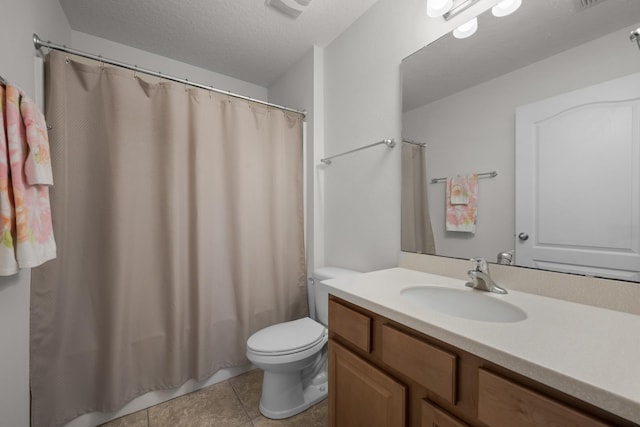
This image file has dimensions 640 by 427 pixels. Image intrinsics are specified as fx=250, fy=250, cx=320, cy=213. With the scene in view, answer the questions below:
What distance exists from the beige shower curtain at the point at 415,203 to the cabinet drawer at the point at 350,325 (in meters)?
0.57

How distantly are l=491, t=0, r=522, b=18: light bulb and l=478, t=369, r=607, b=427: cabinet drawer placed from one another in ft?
4.32

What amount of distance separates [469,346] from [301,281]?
5.08 feet

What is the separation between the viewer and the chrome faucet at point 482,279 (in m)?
0.95

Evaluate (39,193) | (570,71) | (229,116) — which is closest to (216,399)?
(39,193)

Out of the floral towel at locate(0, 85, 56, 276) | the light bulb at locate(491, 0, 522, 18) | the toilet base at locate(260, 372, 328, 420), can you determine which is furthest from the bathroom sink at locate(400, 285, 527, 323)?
the floral towel at locate(0, 85, 56, 276)

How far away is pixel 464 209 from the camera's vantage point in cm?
118

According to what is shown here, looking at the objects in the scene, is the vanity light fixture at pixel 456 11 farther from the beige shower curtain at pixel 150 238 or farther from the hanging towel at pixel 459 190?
the beige shower curtain at pixel 150 238

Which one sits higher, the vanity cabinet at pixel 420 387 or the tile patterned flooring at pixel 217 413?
the vanity cabinet at pixel 420 387

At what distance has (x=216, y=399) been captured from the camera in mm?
1561

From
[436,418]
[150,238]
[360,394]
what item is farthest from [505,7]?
[150,238]

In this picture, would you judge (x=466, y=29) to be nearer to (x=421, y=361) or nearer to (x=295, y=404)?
(x=421, y=361)

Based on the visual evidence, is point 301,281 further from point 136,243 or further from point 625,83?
point 625,83

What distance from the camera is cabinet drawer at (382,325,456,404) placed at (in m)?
0.63

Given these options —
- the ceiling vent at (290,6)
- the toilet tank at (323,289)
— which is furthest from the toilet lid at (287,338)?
the ceiling vent at (290,6)
